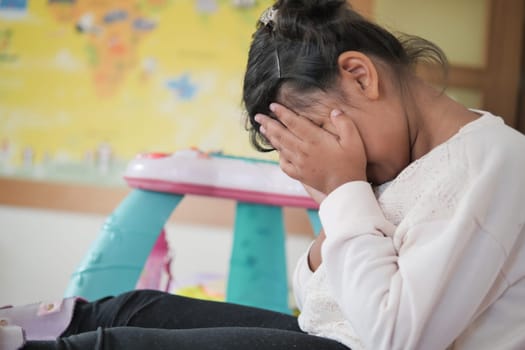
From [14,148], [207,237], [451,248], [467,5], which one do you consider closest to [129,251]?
[451,248]

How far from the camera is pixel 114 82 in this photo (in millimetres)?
2275

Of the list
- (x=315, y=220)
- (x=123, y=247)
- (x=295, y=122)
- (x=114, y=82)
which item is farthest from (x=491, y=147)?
(x=114, y=82)

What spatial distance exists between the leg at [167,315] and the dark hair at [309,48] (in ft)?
0.79

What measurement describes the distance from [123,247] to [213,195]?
0.19 meters

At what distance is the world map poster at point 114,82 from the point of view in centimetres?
222

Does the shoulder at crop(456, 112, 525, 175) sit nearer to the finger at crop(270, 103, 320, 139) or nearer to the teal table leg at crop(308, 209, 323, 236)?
the finger at crop(270, 103, 320, 139)

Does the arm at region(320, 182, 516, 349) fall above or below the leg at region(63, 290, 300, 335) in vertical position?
above

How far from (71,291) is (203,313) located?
0.37 meters

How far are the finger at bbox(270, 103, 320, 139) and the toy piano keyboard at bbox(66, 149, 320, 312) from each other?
462mm

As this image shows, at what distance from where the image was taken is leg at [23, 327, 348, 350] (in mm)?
535

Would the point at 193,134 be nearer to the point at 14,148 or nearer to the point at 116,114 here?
the point at 116,114

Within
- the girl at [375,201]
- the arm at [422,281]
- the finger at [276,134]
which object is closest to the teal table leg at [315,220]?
the girl at [375,201]

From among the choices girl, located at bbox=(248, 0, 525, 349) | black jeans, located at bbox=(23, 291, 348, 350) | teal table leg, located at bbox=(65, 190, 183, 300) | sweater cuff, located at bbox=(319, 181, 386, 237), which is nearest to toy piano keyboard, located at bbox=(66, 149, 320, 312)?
teal table leg, located at bbox=(65, 190, 183, 300)

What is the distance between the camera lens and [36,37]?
2.34 metres
